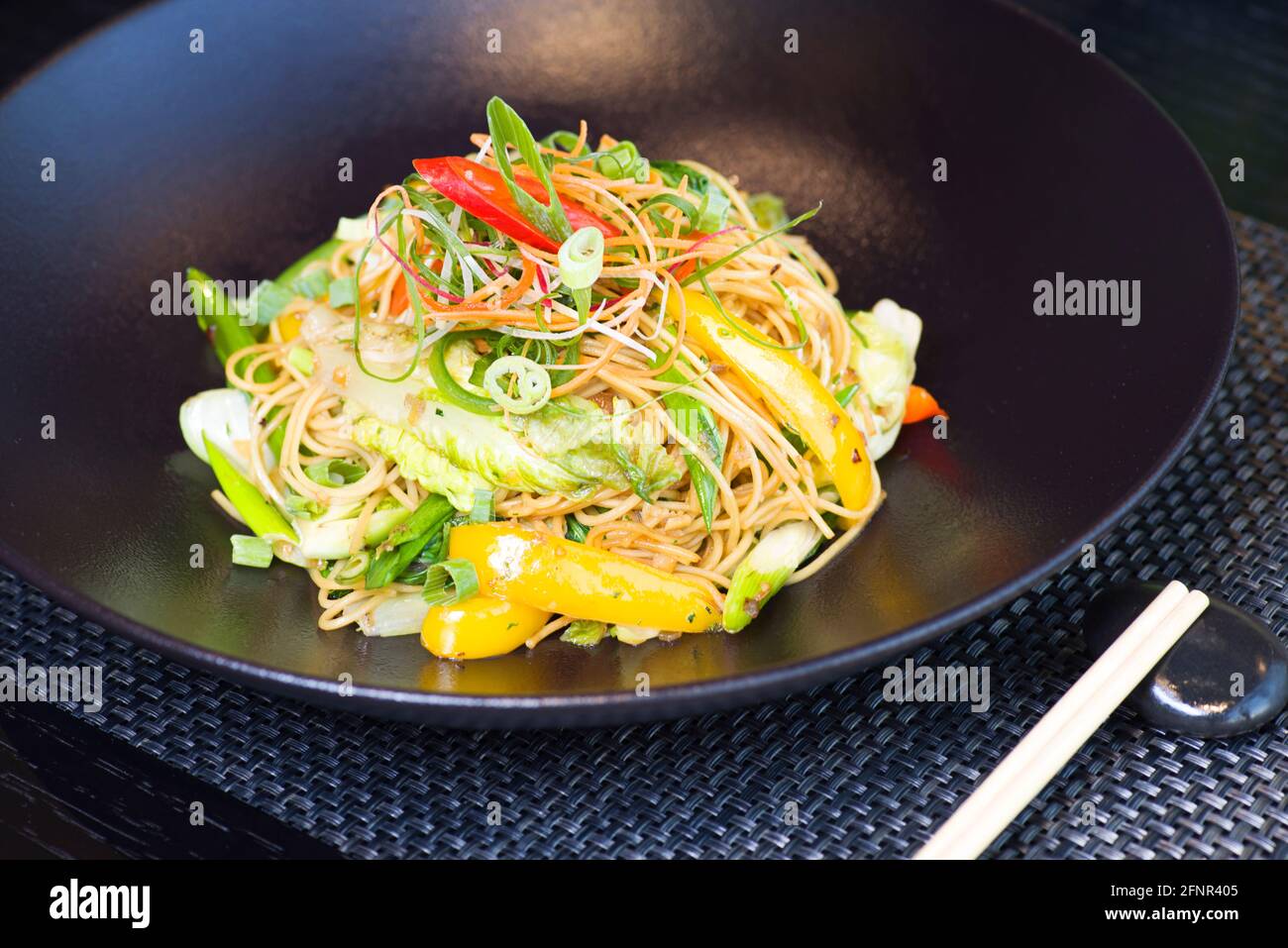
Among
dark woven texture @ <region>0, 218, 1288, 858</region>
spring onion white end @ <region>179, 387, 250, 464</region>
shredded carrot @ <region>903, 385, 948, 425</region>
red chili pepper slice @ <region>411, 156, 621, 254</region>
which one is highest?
red chili pepper slice @ <region>411, 156, 621, 254</region>

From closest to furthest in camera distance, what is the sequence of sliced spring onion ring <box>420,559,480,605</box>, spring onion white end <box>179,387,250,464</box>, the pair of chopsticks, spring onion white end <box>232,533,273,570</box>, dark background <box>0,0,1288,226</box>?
the pair of chopsticks → sliced spring onion ring <box>420,559,480,605</box> → spring onion white end <box>232,533,273,570</box> → spring onion white end <box>179,387,250,464</box> → dark background <box>0,0,1288,226</box>

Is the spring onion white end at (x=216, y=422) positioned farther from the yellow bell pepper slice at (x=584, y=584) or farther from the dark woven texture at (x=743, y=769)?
the yellow bell pepper slice at (x=584, y=584)

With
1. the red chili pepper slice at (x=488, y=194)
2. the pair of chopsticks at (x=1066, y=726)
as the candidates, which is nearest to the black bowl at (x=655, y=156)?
the pair of chopsticks at (x=1066, y=726)

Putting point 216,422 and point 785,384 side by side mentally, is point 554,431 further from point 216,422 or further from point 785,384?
point 216,422

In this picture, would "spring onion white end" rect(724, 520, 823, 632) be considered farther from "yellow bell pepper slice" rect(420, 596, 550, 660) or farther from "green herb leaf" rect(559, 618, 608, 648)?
"yellow bell pepper slice" rect(420, 596, 550, 660)

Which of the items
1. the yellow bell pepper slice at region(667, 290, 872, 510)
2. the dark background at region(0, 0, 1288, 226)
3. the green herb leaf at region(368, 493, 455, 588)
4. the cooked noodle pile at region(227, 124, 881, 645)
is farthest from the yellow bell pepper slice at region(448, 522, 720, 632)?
the dark background at region(0, 0, 1288, 226)

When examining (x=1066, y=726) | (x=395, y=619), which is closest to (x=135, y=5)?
(x=395, y=619)
